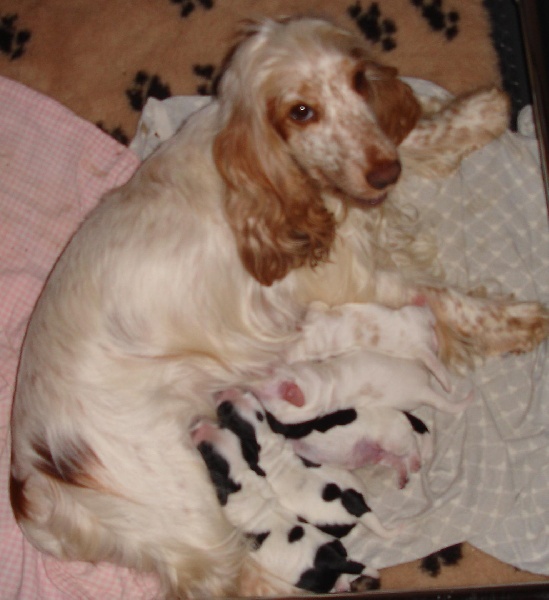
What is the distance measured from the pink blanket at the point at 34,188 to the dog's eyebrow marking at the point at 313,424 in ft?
4.19

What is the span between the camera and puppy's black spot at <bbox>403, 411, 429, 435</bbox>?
3.44 meters

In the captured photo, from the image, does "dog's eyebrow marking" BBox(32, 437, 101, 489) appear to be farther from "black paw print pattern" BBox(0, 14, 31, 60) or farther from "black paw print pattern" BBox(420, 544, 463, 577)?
"black paw print pattern" BBox(0, 14, 31, 60)

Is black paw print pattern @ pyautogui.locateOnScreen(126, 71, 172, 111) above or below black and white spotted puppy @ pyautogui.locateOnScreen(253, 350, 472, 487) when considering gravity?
above

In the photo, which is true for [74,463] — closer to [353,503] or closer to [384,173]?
[353,503]

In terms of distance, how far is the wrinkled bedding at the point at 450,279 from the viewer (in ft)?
Answer: 11.6

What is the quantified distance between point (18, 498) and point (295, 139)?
1738 millimetres

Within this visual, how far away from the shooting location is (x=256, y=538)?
10.7 ft

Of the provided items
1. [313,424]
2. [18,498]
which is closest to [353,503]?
[313,424]

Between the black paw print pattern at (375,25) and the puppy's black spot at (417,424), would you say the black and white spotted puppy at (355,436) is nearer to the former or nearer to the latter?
the puppy's black spot at (417,424)

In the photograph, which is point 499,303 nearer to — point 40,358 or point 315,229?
point 315,229

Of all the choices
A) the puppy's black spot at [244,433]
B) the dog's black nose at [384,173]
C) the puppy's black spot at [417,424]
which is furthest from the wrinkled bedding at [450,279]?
the dog's black nose at [384,173]

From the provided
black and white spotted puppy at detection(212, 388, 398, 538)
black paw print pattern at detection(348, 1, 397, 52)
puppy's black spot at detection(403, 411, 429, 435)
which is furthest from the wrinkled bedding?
black paw print pattern at detection(348, 1, 397, 52)

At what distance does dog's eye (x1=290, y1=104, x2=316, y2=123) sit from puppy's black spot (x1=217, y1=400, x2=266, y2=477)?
46.4 inches

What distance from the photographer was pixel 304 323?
3488mm
